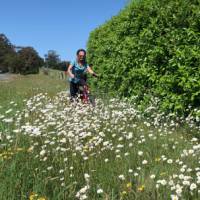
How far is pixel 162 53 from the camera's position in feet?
30.7

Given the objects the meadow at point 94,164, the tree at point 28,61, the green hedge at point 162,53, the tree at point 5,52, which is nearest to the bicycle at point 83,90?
the green hedge at point 162,53

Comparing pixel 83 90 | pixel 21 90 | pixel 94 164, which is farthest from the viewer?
pixel 21 90

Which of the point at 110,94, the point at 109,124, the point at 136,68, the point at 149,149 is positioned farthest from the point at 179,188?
the point at 110,94

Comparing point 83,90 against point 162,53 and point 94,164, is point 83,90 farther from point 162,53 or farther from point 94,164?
point 94,164

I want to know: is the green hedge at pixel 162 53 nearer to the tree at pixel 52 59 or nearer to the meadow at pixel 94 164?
the meadow at pixel 94 164

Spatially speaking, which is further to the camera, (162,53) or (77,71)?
(77,71)

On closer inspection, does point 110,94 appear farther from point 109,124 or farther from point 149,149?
point 149,149

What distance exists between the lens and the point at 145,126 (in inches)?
315

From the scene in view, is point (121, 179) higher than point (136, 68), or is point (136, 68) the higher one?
point (136, 68)

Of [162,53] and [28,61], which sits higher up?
[162,53]

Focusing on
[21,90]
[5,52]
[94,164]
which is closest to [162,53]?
[94,164]

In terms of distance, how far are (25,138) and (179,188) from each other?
286 centimetres

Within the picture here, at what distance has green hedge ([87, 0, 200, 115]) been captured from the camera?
8.45 meters

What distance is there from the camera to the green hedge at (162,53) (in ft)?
27.7
